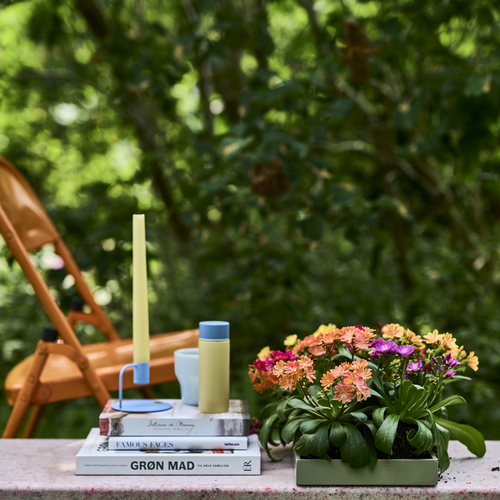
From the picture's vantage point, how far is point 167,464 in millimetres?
956

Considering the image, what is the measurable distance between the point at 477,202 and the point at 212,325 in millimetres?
2594

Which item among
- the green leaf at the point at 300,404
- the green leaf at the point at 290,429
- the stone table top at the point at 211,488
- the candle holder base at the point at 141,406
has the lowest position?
the stone table top at the point at 211,488

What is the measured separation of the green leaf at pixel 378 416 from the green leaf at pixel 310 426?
9 cm

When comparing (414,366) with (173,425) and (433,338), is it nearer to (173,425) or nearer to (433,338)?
(433,338)

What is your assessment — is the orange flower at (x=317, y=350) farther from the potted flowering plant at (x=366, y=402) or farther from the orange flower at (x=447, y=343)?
the orange flower at (x=447, y=343)

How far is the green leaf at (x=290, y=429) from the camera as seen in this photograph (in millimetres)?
931

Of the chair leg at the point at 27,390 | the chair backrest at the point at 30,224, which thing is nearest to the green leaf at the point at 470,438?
the chair leg at the point at 27,390

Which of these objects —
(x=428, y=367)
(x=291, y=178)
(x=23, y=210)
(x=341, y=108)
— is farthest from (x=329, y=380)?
(x=23, y=210)

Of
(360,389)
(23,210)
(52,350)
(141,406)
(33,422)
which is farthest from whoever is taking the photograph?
(23,210)

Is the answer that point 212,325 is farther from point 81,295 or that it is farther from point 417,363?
point 81,295

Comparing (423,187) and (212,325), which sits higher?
(423,187)

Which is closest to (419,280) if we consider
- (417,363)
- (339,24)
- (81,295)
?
(339,24)

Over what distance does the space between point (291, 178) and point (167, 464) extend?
48.2 inches

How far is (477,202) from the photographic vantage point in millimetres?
3166
